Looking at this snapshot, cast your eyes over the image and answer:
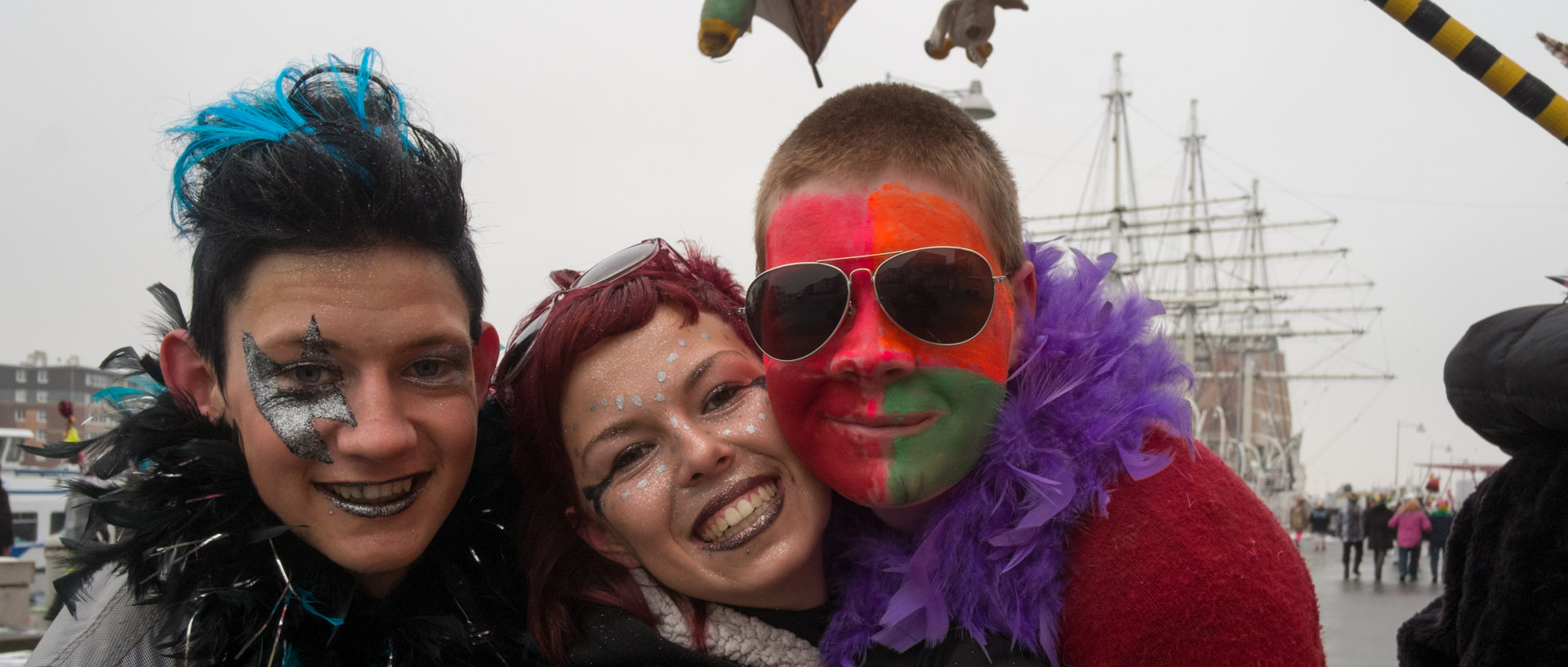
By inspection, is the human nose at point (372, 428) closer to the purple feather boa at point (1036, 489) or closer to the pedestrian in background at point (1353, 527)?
the purple feather boa at point (1036, 489)

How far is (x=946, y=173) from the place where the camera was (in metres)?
2.18

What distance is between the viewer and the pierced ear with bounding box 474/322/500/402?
267 centimetres

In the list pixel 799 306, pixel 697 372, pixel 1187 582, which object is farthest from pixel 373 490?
pixel 1187 582

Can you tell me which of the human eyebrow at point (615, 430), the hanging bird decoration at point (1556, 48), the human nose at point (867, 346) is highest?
the hanging bird decoration at point (1556, 48)

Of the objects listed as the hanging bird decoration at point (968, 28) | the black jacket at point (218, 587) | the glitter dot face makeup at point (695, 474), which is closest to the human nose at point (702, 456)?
the glitter dot face makeup at point (695, 474)

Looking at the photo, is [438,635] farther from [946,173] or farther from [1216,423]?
[1216,423]

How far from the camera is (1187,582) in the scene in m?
1.85

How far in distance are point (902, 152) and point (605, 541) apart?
117 centimetres

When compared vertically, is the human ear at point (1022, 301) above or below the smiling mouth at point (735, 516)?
above

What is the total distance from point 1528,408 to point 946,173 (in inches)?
50.1

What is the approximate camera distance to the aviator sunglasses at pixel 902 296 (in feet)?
6.79

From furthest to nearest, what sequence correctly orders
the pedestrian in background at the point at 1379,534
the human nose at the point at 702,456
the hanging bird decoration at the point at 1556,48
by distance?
the pedestrian in background at the point at 1379,534, the human nose at the point at 702,456, the hanging bird decoration at the point at 1556,48

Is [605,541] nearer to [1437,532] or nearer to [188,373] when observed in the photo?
[188,373]

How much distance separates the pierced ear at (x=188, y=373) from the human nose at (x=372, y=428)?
1.42 feet
